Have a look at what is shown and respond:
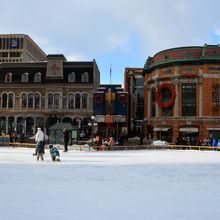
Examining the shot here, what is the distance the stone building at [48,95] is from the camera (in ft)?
165

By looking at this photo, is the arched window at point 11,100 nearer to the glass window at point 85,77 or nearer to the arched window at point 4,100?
the arched window at point 4,100

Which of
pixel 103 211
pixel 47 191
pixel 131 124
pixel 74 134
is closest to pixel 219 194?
pixel 103 211

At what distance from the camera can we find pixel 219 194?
7812mm

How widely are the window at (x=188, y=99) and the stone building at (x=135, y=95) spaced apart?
18267 mm

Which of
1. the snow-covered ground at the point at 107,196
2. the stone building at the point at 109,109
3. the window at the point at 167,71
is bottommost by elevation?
the snow-covered ground at the point at 107,196

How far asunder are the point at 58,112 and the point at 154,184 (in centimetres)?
4225

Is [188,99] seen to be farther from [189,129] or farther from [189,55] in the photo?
[189,55]

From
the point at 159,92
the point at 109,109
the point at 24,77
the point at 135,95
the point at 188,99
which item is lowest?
the point at 109,109

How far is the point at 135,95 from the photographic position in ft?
217

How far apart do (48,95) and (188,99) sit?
2674 cm

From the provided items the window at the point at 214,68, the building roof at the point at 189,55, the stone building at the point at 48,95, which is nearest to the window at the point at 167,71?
the building roof at the point at 189,55

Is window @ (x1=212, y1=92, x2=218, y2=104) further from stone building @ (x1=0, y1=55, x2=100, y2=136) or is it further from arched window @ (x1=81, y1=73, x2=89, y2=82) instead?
arched window @ (x1=81, y1=73, x2=89, y2=82)

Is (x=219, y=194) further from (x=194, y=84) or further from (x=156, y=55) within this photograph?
(x=156, y=55)

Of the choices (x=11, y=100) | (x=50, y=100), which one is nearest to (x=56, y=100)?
(x=50, y=100)
